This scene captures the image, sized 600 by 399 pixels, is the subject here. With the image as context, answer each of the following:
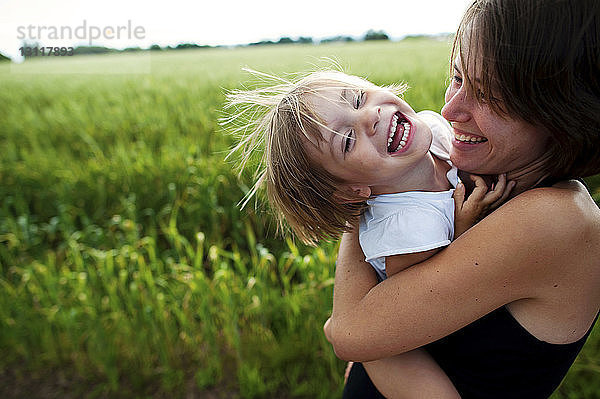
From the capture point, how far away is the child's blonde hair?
1.20 metres

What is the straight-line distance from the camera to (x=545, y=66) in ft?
2.59

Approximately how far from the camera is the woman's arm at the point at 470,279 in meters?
0.85

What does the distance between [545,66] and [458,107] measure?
0.17 m

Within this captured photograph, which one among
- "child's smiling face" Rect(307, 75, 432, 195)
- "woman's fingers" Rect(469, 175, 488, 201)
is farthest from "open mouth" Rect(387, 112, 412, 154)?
"woman's fingers" Rect(469, 175, 488, 201)

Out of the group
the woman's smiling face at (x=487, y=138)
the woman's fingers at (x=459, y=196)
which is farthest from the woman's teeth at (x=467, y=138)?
the woman's fingers at (x=459, y=196)

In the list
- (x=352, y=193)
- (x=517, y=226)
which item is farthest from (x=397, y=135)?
(x=517, y=226)

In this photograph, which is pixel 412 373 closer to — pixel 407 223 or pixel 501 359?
pixel 501 359

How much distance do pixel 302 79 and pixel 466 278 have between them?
0.64 metres

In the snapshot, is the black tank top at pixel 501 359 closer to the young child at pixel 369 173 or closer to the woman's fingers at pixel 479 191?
the young child at pixel 369 173

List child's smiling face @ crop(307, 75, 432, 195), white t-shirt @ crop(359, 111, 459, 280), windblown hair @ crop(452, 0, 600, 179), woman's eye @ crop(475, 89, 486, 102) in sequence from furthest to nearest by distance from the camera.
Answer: child's smiling face @ crop(307, 75, 432, 195) < white t-shirt @ crop(359, 111, 459, 280) < woman's eye @ crop(475, 89, 486, 102) < windblown hair @ crop(452, 0, 600, 179)

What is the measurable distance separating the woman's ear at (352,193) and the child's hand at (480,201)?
232 mm

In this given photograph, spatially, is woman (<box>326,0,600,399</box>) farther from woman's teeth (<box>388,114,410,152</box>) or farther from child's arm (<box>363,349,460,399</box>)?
woman's teeth (<box>388,114,410,152</box>)

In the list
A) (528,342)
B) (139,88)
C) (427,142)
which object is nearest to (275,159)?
(427,142)

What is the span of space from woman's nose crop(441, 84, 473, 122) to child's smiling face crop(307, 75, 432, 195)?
0.20 m
